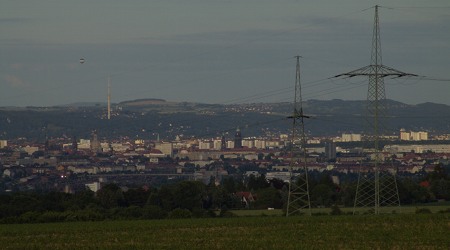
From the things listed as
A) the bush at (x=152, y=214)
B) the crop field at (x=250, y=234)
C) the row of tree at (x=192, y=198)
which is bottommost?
the row of tree at (x=192, y=198)

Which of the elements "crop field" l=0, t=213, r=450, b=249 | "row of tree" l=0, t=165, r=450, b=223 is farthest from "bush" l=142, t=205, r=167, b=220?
"crop field" l=0, t=213, r=450, b=249

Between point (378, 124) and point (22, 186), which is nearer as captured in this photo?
point (378, 124)

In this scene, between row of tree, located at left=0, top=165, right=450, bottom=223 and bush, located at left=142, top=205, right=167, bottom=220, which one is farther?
row of tree, located at left=0, top=165, right=450, bottom=223

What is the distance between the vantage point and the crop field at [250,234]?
121ft

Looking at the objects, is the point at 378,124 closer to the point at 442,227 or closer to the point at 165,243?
the point at 442,227

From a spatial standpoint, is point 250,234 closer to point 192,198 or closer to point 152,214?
point 152,214

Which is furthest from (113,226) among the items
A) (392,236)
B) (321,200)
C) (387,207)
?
(321,200)

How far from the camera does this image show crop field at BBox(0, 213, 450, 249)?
121 feet

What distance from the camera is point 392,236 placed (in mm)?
39094

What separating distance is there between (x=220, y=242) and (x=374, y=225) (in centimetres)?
836

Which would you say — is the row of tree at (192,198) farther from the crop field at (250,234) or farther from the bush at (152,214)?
the crop field at (250,234)

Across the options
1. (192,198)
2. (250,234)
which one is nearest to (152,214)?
(192,198)

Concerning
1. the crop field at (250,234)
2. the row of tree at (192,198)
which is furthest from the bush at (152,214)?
the crop field at (250,234)

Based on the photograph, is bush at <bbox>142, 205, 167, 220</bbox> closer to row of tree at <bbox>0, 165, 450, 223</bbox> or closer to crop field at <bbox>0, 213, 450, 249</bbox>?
row of tree at <bbox>0, 165, 450, 223</bbox>
